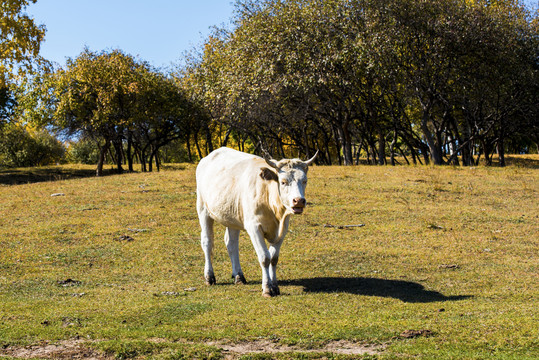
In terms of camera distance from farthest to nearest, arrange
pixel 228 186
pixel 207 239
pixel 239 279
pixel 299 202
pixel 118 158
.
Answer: pixel 118 158 → pixel 207 239 → pixel 239 279 → pixel 228 186 → pixel 299 202

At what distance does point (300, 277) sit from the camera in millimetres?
13523

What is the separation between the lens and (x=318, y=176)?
29.9m

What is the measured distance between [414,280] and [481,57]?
86.1 feet

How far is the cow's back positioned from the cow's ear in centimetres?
58

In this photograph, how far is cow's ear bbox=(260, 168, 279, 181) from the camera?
445 inches

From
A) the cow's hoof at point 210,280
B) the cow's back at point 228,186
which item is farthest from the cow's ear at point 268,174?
the cow's hoof at point 210,280

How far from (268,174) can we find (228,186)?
5.15 ft

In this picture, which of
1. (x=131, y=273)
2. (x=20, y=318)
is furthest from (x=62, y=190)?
(x=20, y=318)

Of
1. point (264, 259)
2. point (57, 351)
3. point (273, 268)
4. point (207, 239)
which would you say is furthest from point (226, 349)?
point (207, 239)

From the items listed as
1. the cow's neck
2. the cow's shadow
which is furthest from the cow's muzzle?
the cow's shadow

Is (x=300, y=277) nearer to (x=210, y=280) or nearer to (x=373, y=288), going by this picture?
(x=373, y=288)

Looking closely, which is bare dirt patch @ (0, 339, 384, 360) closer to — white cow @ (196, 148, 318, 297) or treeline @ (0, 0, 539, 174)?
white cow @ (196, 148, 318, 297)

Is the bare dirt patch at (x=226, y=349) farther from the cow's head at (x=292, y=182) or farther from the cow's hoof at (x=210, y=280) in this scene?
the cow's hoof at (x=210, y=280)

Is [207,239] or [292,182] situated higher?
[292,182]
